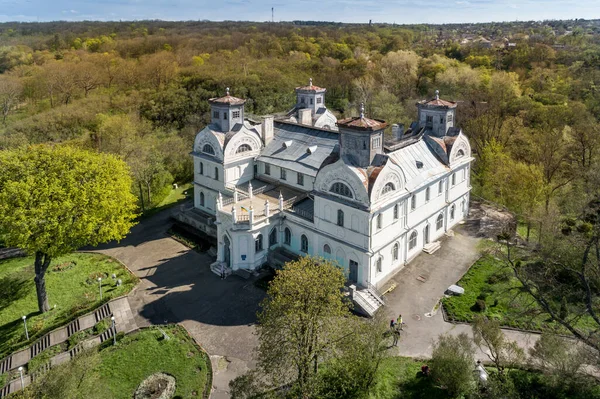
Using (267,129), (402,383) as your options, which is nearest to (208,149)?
(267,129)

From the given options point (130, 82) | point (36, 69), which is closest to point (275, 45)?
point (130, 82)

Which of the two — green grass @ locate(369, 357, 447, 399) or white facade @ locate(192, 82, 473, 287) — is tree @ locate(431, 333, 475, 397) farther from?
white facade @ locate(192, 82, 473, 287)

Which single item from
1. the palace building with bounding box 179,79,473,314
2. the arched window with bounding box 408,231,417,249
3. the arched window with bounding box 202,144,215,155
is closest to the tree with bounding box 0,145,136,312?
the palace building with bounding box 179,79,473,314

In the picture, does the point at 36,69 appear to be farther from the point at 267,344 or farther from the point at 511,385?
the point at 511,385

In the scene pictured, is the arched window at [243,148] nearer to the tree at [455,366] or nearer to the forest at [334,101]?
the forest at [334,101]

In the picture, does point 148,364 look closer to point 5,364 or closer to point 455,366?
point 5,364

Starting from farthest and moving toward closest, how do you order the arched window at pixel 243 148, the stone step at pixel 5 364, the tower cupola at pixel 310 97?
the tower cupola at pixel 310 97 → the arched window at pixel 243 148 → the stone step at pixel 5 364

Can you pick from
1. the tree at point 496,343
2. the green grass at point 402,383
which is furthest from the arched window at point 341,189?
the tree at point 496,343
